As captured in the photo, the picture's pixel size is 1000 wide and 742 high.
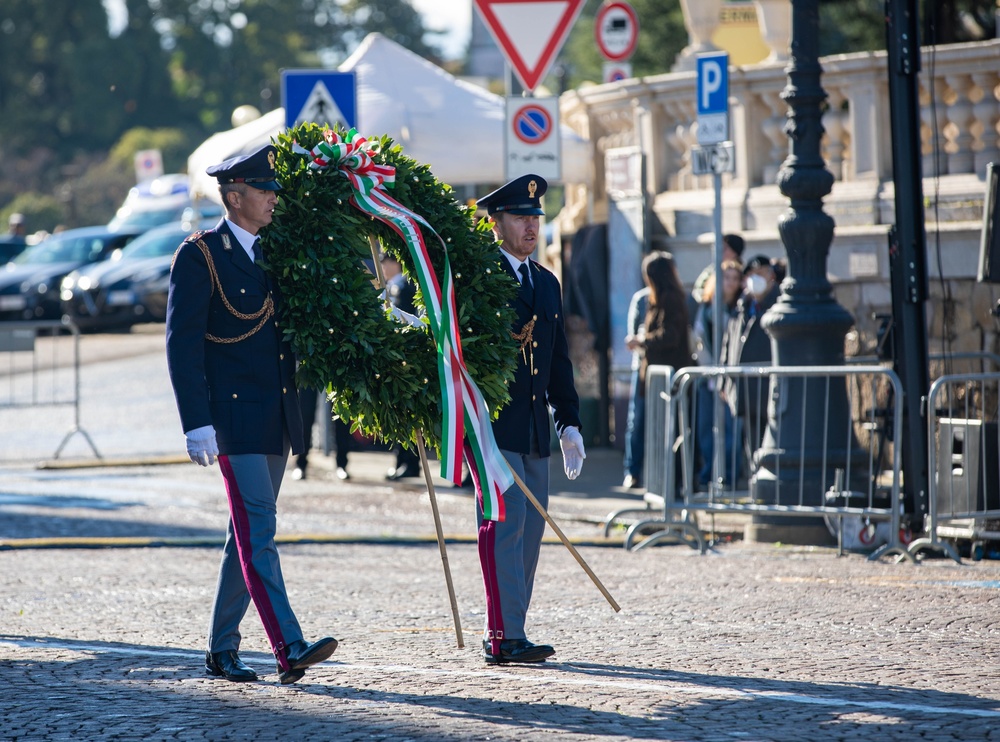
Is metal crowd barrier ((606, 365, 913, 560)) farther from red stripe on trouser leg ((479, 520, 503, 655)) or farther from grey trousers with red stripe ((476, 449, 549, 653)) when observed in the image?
red stripe on trouser leg ((479, 520, 503, 655))

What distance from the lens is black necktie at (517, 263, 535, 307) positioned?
6.61m

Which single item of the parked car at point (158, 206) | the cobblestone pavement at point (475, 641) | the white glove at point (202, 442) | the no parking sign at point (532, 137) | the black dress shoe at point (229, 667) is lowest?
the cobblestone pavement at point (475, 641)

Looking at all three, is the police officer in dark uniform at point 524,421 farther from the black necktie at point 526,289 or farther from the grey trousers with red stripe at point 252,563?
the grey trousers with red stripe at point 252,563

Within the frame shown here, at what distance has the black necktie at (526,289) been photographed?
21.7ft

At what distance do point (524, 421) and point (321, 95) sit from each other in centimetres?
704

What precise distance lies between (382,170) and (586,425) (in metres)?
9.19

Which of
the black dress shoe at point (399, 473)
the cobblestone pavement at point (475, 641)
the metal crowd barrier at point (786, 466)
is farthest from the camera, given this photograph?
the black dress shoe at point (399, 473)

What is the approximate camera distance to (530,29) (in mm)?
11938

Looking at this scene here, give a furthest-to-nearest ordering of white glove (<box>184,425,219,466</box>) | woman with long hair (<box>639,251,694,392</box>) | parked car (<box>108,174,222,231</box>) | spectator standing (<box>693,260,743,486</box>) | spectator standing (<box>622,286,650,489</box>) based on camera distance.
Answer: parked car (<box>108,174,222,231</box>), spectator standing (<box>622,286,650,489</box>), woman with long hair (<box>639,251,694,392</box>), spectator standing (<box>693,260,743,486</box>), white glove (<box>184,425,219,466</box>)

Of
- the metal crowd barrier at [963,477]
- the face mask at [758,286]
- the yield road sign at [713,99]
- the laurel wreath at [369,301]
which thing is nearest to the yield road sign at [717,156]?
the yield road sign at [713,99]

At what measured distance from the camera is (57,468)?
14188 millimetres

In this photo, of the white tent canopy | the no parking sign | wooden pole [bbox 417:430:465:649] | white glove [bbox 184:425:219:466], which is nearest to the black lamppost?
the no parking sign

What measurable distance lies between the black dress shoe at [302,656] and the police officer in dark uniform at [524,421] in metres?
0.76

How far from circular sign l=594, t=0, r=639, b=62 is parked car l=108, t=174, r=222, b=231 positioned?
1513 centimetres
